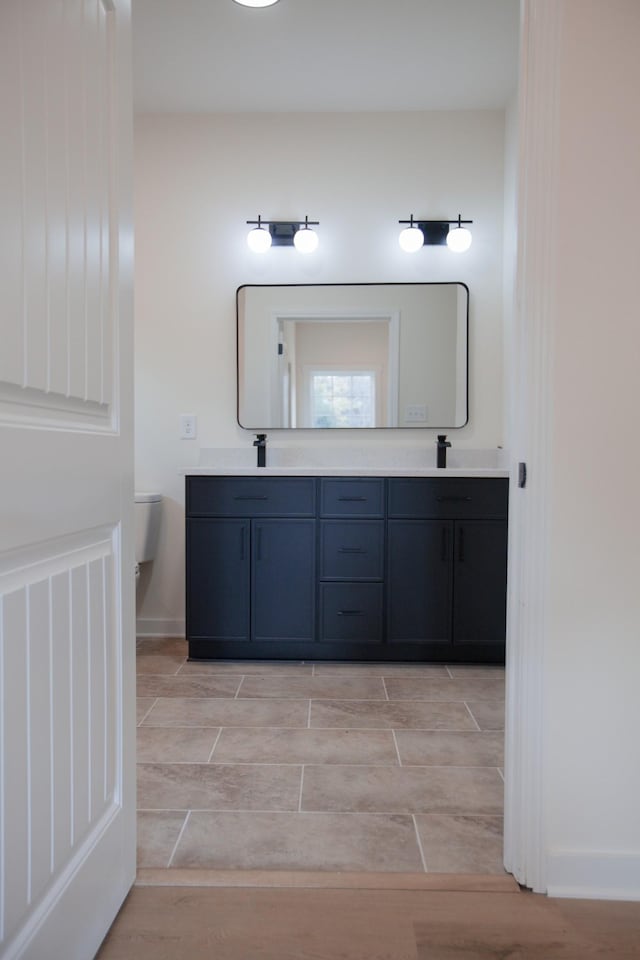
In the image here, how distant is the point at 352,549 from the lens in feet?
8.83

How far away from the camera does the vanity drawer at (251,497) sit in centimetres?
269

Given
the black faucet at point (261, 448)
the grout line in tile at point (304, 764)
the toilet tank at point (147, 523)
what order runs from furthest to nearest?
the black faucet at point (261, 448)
the toilet tank at point (147, 523)
the grout line in tile at point (304, 764)

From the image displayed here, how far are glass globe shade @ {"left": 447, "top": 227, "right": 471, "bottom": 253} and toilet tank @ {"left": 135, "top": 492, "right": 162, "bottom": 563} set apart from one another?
196cm

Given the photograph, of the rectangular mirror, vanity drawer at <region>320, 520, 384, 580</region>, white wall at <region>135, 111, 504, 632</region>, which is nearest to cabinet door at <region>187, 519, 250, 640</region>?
vanity drawer at <region>320, 520, 384, 580</region>

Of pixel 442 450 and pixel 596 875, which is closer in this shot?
pixel 596 875

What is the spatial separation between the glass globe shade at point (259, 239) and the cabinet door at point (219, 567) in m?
1.39

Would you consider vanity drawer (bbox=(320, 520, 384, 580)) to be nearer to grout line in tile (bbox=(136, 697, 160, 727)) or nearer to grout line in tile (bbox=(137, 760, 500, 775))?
grout line in tile (bbox=(136, 697, 160, 727))

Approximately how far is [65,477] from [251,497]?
68.6 inches

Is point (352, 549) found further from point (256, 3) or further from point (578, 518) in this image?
point (256, 3)

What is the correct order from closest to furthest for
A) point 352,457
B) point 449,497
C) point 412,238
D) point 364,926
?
1. point 364,926
2. point 449,497
3. point 412,238
4. point 352,457

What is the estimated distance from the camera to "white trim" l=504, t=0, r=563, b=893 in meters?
1.25

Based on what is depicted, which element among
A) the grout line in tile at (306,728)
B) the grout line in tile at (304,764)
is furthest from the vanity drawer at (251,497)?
the grout line in tile at (304,764)

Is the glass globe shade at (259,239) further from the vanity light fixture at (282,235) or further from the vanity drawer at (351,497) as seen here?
the vanity drawer at (351,497)

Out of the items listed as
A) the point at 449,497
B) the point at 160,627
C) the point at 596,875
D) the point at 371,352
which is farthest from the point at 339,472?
the point at 596,875
